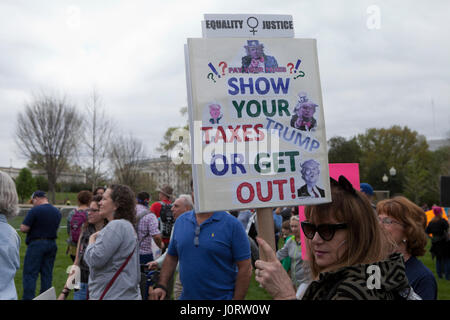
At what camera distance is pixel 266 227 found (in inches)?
74.0

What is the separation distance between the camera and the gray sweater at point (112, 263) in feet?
11.4

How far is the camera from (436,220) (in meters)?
11.3

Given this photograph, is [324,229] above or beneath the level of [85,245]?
above

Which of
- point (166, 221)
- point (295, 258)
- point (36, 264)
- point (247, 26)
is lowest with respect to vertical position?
point (36, 264)

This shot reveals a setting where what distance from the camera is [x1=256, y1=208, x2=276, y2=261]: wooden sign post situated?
185 cm

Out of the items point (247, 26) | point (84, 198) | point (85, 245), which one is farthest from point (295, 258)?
point (84, 198)

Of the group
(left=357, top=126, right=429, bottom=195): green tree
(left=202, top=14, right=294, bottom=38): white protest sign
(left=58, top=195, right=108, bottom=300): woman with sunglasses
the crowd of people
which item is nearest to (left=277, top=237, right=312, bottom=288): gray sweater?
the crowd of people

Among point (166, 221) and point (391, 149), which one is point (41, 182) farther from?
point (391, 149)

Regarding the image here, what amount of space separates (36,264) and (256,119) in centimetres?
600

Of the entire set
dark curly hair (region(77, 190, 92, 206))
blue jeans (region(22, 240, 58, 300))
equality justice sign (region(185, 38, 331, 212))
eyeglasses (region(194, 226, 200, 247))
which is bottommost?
blue jeans (region(22, 240, 58, 300))

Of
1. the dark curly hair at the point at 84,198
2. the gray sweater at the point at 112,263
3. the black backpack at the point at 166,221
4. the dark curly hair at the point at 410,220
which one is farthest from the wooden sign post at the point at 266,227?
the black backpack at the point at 166,221

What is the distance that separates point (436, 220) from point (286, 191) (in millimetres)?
10925

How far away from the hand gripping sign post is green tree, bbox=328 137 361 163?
54.1 metres

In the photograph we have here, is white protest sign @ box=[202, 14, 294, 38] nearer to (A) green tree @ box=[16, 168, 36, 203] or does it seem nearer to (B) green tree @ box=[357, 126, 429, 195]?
(A) green tree @ box=[16, 168, 36, 203]
